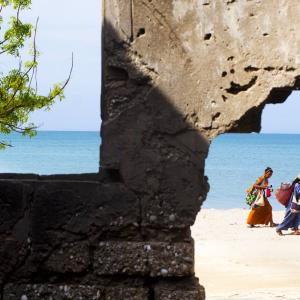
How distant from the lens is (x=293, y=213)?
16078 mm

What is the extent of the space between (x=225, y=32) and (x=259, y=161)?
70.8 metres

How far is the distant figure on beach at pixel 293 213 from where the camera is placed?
1561 cm

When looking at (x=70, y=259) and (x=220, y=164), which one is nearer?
(x=70, y=259)

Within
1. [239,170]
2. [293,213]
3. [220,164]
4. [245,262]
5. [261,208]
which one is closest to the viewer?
[245,262]

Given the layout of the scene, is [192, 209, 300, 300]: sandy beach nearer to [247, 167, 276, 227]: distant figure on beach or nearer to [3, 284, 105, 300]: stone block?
[247, 167, 276, 227]: distant figure on beach

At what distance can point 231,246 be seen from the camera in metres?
15.4

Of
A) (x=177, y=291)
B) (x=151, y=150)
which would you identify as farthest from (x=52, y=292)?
(x=151, y=150)

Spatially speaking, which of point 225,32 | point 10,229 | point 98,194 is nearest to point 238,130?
point 225,32

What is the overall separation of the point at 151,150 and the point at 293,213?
1097 cm

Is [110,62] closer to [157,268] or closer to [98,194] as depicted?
[98,194]

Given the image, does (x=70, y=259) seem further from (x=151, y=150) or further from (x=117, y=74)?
(x=117, y=74)

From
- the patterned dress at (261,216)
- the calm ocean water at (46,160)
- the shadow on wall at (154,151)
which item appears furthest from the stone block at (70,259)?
the calm ocean water at (46,160)

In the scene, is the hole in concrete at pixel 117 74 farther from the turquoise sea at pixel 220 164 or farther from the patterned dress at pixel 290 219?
the turquoise sea at pixel 220 164

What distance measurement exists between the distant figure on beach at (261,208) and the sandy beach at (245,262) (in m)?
0.18
